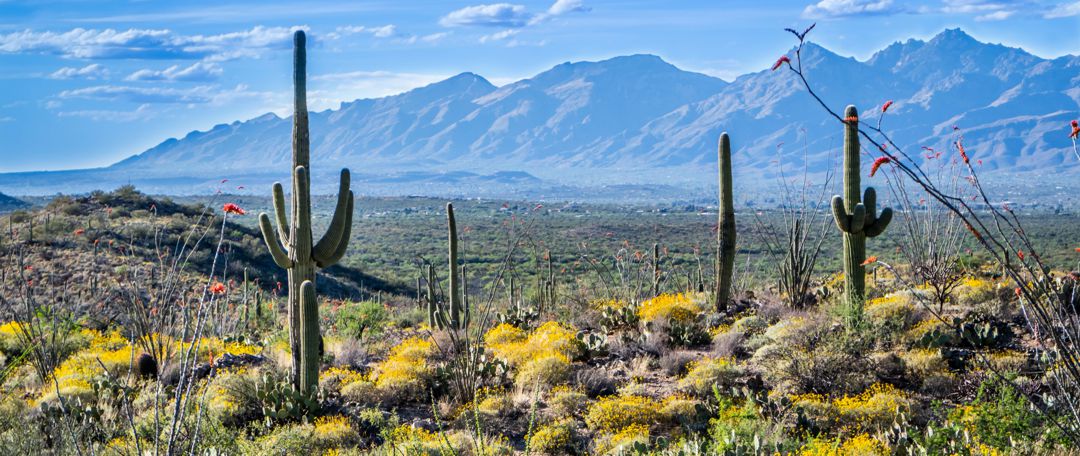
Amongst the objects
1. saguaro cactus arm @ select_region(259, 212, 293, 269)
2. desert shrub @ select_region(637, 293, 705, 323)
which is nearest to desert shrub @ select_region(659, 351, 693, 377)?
desert shrub @ select_region(637, 293, 705, 323)

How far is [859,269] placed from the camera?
11.2 metres

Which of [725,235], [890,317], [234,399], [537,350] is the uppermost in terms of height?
[725,235]

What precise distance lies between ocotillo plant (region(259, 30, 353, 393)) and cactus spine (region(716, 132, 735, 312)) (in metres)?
5.49

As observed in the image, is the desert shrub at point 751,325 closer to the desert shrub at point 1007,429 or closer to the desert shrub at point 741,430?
the desert shrub at point 741,430

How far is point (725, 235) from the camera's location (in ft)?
42.8

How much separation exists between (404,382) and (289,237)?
210 centimetres

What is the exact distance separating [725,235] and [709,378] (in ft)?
12.7

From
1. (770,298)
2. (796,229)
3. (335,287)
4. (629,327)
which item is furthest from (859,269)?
(335,287)

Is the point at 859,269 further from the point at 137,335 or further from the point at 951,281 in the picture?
the point at 137,335

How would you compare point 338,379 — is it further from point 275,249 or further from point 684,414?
point 684,414

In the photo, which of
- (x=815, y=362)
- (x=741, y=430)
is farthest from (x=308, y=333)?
(x=815, y=362)

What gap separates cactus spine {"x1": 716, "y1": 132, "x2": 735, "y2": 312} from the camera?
42.8 ft

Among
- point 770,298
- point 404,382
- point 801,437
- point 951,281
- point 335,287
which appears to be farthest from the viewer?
point 335,287

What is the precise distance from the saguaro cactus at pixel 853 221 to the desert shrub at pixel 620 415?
3.50 metres
